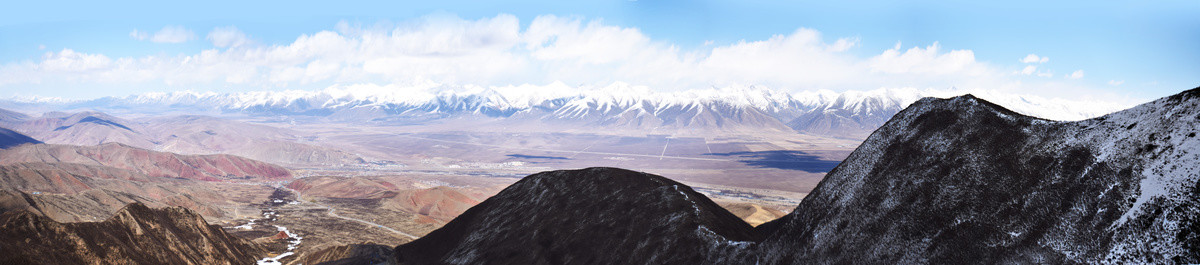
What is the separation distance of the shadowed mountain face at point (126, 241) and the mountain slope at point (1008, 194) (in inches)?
2893

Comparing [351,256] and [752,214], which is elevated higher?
[752,214]

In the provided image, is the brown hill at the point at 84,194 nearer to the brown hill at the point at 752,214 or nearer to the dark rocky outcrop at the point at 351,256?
the dark rocky outcrop at the point at 351,256

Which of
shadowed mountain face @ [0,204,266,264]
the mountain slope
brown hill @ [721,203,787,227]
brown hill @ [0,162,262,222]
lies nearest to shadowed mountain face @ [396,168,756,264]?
the mountain slope

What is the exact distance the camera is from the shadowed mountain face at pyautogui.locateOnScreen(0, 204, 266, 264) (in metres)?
61.2

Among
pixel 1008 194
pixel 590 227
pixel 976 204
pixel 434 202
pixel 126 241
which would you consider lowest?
pixel 434 202

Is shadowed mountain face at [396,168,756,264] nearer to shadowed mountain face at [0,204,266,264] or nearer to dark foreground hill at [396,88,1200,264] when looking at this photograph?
dark foreground hill at [396,88,1200,264]

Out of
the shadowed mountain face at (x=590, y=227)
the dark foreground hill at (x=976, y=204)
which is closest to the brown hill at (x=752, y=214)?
the shadowed mountain face at (x=590, y=227)

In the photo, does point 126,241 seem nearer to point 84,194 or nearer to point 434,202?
point 84,194

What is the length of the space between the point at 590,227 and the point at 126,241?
6321cm

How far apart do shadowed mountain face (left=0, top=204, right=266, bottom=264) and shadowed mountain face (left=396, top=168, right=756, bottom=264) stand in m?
32.4

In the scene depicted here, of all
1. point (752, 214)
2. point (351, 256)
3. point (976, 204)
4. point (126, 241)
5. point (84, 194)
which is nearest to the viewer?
point (976, 204)

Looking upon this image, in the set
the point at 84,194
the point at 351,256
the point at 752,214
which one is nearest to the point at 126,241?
the point at 351,256

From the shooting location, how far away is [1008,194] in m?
31.0

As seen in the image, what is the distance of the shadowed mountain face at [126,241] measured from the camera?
61219mm
